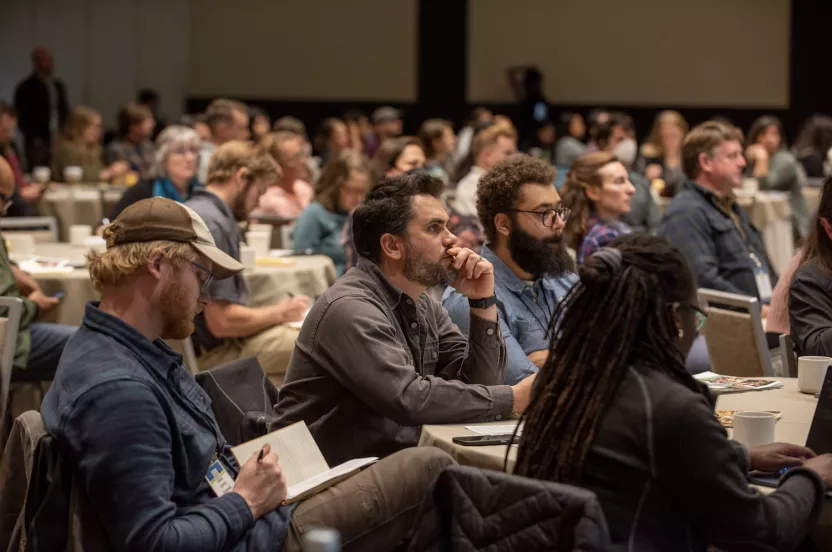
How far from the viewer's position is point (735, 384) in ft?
11.4

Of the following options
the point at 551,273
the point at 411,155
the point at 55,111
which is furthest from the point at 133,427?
the point at 55,111

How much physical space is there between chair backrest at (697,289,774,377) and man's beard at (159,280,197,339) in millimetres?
2280

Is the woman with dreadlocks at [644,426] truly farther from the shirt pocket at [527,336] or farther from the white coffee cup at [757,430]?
the shirt pocket at [527,336]

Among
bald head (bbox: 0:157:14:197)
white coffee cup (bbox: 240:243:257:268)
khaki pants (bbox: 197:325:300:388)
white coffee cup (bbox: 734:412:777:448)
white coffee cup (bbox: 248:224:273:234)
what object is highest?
bald head (bbox: 0:157:14:197)

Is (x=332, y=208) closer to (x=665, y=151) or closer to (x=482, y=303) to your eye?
(x=482, y=303)

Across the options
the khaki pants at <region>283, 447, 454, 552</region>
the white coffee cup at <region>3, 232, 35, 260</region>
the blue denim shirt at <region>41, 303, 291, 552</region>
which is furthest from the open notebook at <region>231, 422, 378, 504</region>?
the white coffee cup at <region>3, 232, 35, 260</region>

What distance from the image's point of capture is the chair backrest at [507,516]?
78.7 inches

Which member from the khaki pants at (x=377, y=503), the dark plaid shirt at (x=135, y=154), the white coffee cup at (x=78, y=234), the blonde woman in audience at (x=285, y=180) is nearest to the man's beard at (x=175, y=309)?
the khaki pants at (x=377, y=503)

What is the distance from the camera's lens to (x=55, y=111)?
42.5 feet

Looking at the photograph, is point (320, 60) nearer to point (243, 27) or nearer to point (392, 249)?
point (243, 27)

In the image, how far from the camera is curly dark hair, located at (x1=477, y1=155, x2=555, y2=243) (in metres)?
4.14

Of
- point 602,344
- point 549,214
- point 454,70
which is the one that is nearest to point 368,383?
point 602,344

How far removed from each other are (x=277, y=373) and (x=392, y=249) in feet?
6.66

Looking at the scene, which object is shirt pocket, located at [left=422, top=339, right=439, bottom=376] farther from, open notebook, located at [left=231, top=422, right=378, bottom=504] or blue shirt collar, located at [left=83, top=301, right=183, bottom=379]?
blue shirt collar, located at [left=83, top=301, right=183, bottom=379]
